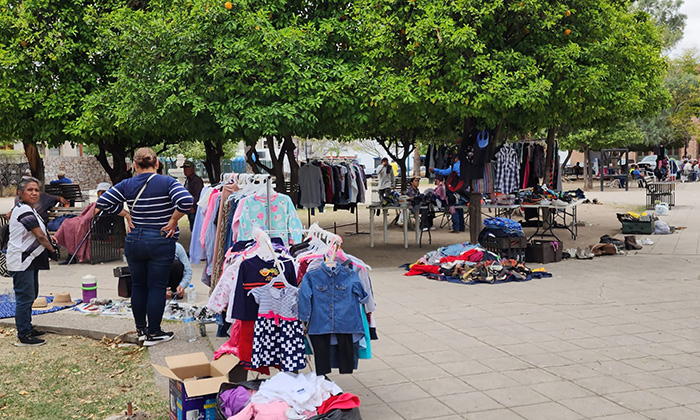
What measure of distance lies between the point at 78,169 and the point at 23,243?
43081 millimetres

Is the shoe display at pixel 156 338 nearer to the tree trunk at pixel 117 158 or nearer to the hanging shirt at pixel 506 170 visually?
the hanging shirt at pixel 506 170

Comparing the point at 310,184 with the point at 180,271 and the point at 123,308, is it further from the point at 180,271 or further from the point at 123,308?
the point at 123,308

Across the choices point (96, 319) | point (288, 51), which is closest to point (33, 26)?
point (288, 51)

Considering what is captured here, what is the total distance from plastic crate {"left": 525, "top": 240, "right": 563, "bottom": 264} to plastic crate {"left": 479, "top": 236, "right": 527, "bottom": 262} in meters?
0.33

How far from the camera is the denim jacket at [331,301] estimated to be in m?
4.71

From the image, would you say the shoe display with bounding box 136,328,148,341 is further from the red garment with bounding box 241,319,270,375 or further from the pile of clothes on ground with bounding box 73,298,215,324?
the red garment with bounding box 241,319,270,375

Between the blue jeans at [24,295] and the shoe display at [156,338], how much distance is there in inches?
54.1

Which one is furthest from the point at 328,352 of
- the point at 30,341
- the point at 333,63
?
the point at 333,63

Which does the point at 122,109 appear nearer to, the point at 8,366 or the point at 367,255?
the point at 367,255

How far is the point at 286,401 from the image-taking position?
4281 millimetres

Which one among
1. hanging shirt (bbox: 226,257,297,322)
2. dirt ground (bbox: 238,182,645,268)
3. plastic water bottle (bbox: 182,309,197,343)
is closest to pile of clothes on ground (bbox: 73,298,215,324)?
plastic water bottle (bbox: 182,309,197,343)

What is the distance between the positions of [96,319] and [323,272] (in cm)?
430

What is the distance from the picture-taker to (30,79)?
13.0 metres

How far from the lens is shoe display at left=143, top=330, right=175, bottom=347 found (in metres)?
6.79
